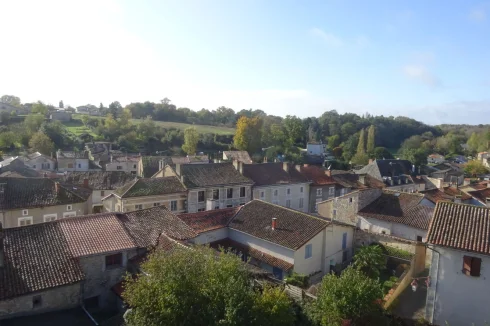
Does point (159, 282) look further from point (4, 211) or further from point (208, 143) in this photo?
point (208, 143)

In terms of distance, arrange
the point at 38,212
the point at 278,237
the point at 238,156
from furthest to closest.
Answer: the point at 238,156
the point at 38,212
the point at 278,237

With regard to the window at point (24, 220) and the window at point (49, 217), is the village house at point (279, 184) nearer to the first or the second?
the window at point (49, 217)

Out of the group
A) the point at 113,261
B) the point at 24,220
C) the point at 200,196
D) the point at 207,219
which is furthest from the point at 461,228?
the point at 24,220

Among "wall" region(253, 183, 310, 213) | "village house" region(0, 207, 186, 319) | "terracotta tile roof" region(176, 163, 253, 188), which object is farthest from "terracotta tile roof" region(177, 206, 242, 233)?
"wall" region(253, 183, 310, 213)

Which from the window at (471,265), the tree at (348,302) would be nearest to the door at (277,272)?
the tree at (348,302)

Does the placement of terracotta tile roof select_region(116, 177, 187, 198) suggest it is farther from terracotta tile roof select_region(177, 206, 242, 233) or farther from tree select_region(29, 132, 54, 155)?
tree select_region(29, 132, 54, 155)

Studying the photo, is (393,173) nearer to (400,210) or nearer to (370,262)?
(400,210)
